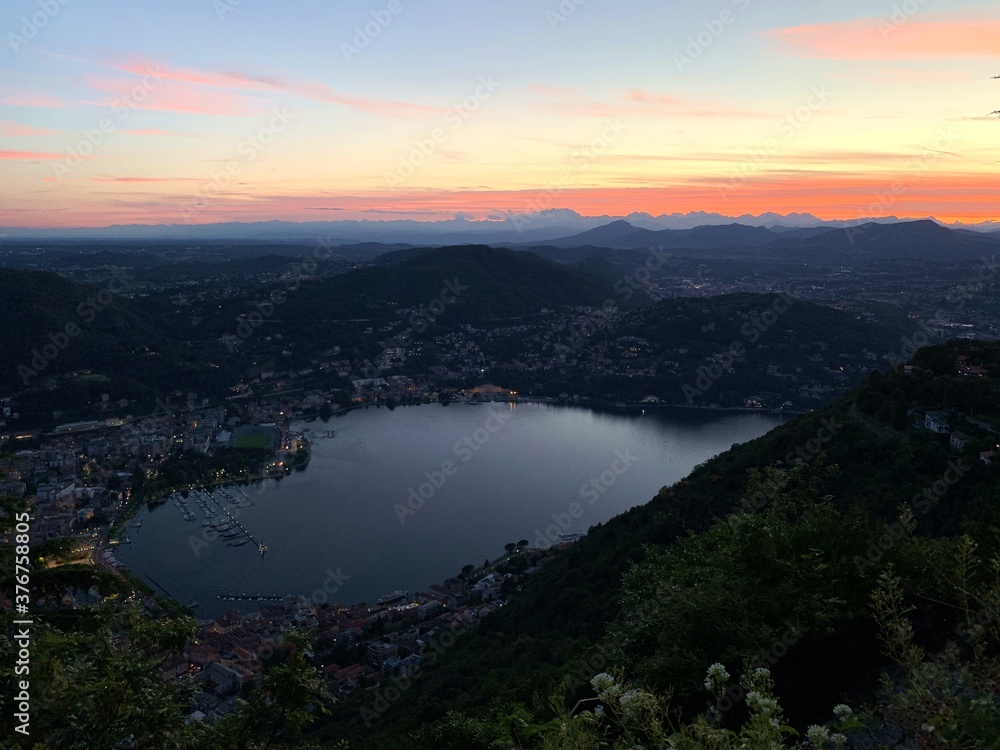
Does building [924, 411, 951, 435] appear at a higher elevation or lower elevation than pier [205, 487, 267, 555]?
higher

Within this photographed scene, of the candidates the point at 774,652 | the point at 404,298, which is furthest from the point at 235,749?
the point at 404,298

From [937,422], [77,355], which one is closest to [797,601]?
[937,422]

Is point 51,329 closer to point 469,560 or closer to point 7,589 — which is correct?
point 469,560

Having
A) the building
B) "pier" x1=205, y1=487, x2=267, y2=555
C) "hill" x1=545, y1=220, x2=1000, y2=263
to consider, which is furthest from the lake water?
"hill" x1=545, y1=220, x2=1000, y2=263

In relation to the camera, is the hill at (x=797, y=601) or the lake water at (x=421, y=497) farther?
the lake water at (x=421, y=497)

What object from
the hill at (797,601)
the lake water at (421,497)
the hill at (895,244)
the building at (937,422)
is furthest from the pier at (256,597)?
the hill at (895,244)

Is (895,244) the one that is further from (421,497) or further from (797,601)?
Answer: (797,601)

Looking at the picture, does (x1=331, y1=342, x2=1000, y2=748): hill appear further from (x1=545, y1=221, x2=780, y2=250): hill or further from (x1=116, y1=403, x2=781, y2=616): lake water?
(x1=545, y1=221, x2=780, y2=250): hill

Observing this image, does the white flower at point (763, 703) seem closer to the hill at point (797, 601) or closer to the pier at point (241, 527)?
the hill at point (797, 601)
